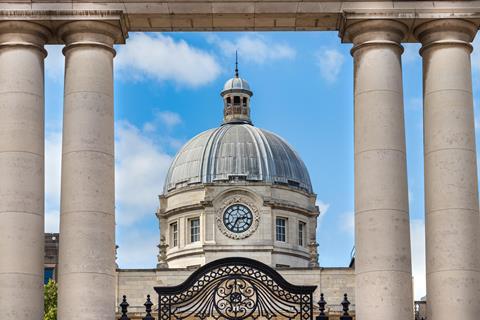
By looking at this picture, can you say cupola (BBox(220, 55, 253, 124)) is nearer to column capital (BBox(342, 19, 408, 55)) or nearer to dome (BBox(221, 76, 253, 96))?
dome (BBox(221, 76, 253, 96))

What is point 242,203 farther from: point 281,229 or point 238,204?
point 281,229

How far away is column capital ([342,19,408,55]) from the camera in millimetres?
37094

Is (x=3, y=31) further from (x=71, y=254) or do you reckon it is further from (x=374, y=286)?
(x=374, y=286)

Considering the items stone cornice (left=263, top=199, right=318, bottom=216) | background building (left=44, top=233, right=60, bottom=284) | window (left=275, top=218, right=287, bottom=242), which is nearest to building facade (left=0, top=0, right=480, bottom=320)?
background building (left=44, top=233, right=60, bottom=284)

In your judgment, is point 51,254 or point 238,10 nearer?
point 238,10

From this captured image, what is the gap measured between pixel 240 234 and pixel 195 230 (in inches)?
188

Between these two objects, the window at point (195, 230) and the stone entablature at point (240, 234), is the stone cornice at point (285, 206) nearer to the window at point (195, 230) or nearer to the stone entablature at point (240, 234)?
the stone entablature at point (240, 234)

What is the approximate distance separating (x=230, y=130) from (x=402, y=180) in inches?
4139

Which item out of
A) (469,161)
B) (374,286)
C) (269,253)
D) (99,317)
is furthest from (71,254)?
(269,253)

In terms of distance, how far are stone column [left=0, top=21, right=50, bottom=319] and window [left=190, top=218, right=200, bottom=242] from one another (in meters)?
100

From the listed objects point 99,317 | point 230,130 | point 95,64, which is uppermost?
point 230,130

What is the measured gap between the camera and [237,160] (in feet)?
450

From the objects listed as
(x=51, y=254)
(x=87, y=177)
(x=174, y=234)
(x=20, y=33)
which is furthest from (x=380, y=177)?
(x=174, y=234)

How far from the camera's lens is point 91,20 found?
37.1 m
